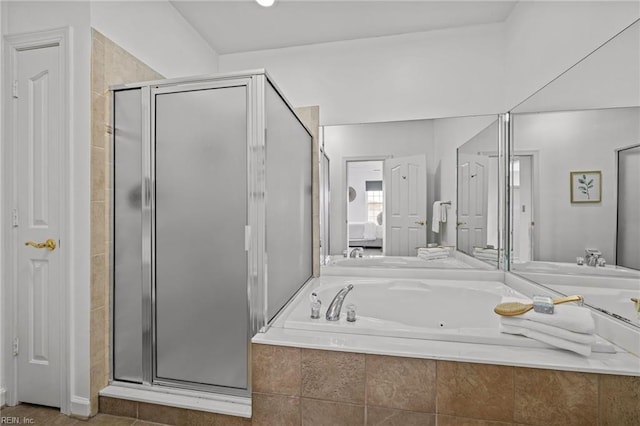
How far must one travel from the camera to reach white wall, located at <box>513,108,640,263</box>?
137cm

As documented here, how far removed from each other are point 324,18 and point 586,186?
212 centimetres

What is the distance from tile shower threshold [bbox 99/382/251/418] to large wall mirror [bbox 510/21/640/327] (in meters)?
1.76

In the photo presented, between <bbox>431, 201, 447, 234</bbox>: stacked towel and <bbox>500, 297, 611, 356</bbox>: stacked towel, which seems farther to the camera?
<bbox>431, 201, 447, 234</bbox>: stacked towel

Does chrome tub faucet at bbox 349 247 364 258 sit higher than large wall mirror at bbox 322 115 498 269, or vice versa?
large wall mirror at bbox 322 115 498 269

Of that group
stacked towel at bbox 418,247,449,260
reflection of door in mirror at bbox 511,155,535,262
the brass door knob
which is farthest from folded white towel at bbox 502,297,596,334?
the brass door knob

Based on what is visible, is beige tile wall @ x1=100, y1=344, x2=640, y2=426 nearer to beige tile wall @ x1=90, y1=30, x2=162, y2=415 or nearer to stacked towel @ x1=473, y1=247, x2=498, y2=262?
A: beige tile wall @ x1=90, y1=30, x2=162, y2=415

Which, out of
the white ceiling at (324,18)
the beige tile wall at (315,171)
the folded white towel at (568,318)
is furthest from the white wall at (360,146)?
the folded white towel at (568,318)

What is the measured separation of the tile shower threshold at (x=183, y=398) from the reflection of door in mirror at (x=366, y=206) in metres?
1.56

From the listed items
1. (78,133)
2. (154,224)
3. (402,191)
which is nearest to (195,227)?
(154,224)

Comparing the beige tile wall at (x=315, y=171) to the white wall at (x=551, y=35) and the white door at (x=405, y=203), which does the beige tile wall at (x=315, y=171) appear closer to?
the white door at (x=405, y=203)

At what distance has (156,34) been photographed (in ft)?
7.11

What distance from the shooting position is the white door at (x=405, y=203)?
2.61m

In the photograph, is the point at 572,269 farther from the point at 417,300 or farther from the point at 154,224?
the point at 154,224

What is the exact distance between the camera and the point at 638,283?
48.7 inches
